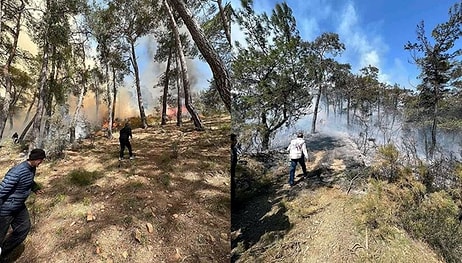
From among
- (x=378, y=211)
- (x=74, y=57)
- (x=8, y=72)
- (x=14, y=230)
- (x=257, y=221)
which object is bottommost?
(x=14, y=230)

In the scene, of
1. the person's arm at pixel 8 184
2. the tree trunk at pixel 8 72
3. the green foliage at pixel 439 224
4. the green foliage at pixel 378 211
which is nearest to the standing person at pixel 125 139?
the person's arm at pixel 8 184

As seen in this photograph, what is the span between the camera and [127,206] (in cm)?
200

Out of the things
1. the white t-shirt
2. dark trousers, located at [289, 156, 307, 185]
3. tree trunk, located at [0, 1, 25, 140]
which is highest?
tree trunk, located at [0, 1, 25, 140]

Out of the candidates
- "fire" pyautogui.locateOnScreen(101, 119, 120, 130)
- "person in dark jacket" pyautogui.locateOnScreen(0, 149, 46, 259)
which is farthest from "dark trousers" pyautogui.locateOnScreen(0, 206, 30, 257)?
"fire" pyautogui.locateOnScreen(101, 119, 120, 130)

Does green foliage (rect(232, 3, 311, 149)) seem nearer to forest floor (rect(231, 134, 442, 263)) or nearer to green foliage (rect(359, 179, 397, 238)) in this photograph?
forest floor (rect(231, 134, 442, 263))

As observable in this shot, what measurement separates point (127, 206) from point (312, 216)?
1423 millimetres

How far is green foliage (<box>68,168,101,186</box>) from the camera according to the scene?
193 cm

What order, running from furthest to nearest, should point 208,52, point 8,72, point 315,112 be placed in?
point 8,72
point 208,52
point 315,112

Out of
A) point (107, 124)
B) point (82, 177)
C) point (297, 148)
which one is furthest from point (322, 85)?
point (107, 124)

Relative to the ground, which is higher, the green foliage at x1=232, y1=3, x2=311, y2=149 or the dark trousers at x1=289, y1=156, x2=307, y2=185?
the green foliage at x1=232, y1=3, x2=311, y2=149

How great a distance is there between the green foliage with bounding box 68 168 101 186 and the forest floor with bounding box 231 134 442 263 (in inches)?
47.1

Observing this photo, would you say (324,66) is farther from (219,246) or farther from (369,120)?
(219,246)

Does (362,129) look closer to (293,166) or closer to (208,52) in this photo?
(293,166)

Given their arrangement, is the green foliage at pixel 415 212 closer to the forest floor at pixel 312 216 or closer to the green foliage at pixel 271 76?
the forest floor at pixel 312 216
